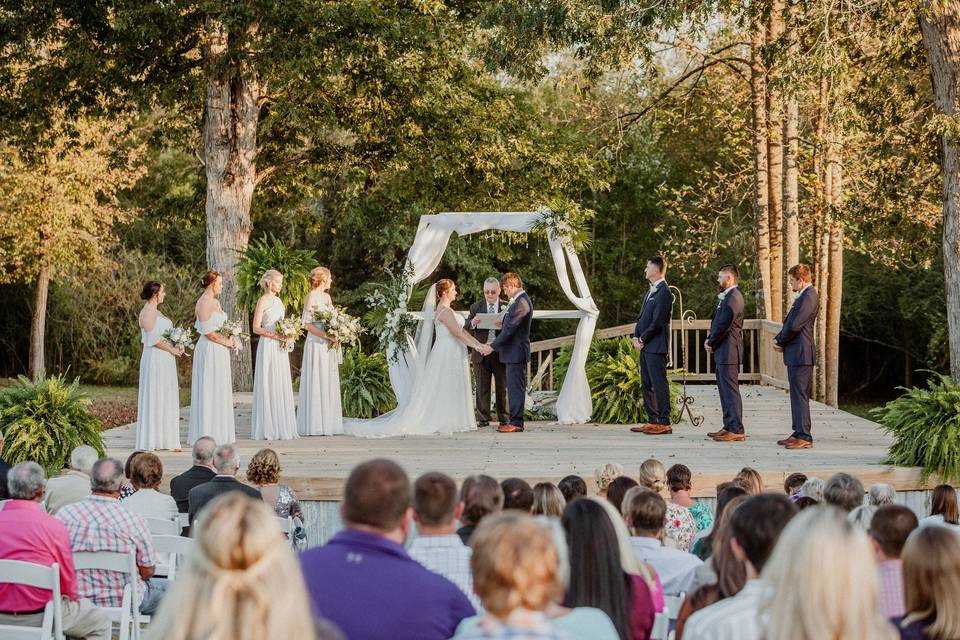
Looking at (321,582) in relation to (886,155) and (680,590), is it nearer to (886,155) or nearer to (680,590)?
(680,590)

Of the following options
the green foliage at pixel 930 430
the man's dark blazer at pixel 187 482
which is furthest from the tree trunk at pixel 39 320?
the green foliage at pixel 930 430

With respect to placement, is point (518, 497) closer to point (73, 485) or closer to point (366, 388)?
point (73, 485)

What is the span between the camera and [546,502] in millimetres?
5055

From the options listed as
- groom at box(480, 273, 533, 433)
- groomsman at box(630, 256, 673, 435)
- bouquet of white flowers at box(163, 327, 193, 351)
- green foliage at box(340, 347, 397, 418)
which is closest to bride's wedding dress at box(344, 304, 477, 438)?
groom at box(480, 273, 533, 433)

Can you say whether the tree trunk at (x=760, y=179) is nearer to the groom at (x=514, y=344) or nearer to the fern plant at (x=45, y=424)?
the groom at (x=514, y=344)

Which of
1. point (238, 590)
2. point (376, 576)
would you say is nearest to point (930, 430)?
point (376, 576)

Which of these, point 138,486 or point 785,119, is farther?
point 785,119

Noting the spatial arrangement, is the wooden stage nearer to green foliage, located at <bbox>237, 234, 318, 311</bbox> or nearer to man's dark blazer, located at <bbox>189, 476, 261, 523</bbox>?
green foliage, located at <bbox>237, 234, 318, 311</bbox>

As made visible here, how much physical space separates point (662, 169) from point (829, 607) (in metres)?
28.4

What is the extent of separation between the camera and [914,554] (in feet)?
10.5

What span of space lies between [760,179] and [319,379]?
10.4 m

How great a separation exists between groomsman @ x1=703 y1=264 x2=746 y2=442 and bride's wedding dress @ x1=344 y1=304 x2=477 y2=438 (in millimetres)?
2825

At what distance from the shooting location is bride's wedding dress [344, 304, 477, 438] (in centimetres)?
1286

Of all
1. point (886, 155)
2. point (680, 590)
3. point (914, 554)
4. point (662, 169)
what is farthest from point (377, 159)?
point (914, 554)
